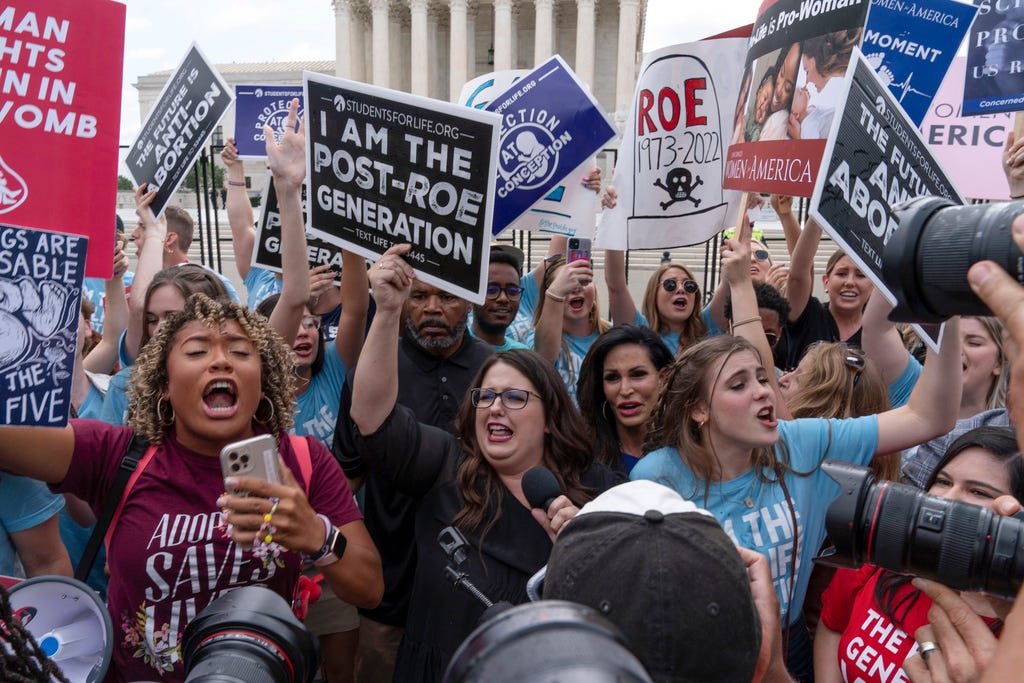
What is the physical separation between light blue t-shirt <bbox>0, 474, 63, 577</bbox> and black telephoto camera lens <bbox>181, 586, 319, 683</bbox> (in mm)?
1093

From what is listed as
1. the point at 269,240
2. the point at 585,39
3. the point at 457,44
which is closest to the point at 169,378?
the point at 269,240

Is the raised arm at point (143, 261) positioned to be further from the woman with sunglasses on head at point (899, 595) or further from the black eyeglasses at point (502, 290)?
the woman with sunglasses on head at point (899, 595)

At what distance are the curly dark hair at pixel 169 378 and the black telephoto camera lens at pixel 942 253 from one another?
1.67m

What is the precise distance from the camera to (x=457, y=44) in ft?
167

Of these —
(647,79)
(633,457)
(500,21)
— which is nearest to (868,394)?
(633,457)

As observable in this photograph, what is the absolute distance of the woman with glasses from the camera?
8.09 ft

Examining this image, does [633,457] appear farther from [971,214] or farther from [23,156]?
[23,156]

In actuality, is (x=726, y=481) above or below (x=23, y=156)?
below

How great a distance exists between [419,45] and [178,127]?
162 feet

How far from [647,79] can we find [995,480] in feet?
10.8

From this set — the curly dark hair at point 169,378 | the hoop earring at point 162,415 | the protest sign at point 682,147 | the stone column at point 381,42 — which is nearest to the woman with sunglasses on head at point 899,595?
the curly dark hair at point 169,378

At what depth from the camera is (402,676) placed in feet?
8.31

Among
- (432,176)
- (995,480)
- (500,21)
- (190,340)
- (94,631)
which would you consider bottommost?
(94,631)

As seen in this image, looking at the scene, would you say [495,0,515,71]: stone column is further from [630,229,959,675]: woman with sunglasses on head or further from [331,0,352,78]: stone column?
[630,229,959,675]: woman with sunglasses on head
